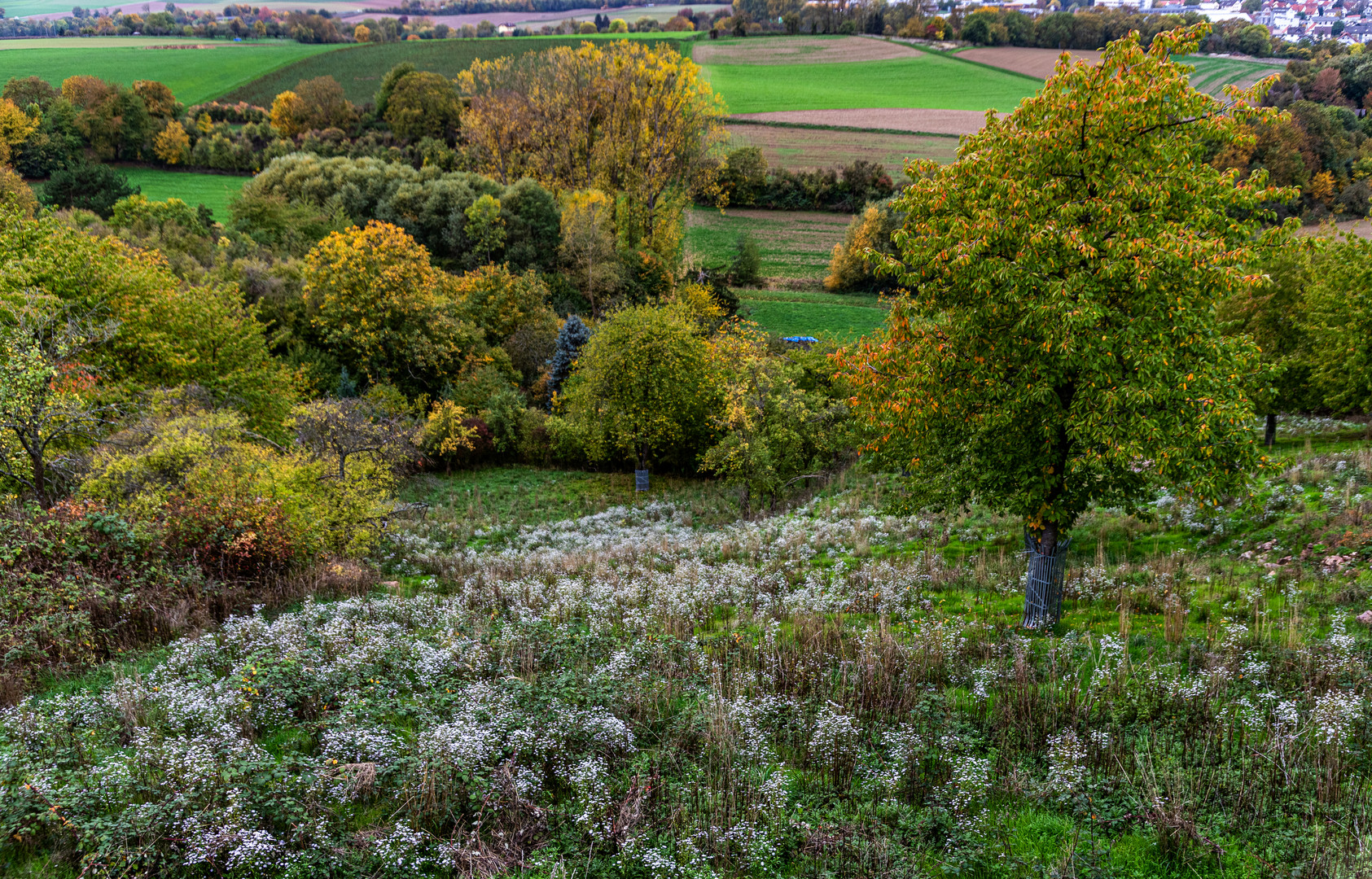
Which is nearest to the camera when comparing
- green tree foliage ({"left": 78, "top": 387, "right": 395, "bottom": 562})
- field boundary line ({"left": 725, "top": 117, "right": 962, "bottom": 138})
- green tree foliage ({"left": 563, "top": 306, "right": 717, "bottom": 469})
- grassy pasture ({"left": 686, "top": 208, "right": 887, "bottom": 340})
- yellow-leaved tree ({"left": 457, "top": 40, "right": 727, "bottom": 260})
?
green tree foliage ({"left": 78, "top": 387, "right": 395, "bottom": 562})

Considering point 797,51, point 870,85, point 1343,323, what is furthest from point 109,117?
point 1343,323

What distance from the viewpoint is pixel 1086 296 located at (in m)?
9.79

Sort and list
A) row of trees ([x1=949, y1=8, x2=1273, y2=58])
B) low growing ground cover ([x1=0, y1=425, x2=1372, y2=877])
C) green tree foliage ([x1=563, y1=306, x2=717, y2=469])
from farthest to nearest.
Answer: row of trees ([x1=949, y1=8, x2=1273, y2=58]) < green tree foliage ([x1=563, y1=306, x2=717, y2=469]) < low growing ground cover ([x1=0, y1=425, x2=1372, y2=877])

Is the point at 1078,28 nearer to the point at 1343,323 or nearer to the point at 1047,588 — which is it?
the point at 1343,323

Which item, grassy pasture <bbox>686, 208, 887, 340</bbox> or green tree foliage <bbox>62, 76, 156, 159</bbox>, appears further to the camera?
green tree foliage <bbox>62, 76, 156, 159</bbox>

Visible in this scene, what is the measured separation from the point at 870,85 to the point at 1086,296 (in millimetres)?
90154

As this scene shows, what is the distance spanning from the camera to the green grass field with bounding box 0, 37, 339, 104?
265 ft

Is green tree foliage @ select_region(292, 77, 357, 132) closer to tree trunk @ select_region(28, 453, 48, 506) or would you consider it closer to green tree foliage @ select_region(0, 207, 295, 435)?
green tree foliage @ select_region(0, 207, 295, 435)

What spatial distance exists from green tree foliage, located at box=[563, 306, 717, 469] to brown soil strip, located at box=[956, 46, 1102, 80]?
2677 inches

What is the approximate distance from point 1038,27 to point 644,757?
346ft

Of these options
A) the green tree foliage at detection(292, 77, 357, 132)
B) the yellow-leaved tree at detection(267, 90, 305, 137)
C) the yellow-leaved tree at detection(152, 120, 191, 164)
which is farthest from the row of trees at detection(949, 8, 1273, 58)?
the yellow-leaved tree at detection(152, 120, 191, 164)

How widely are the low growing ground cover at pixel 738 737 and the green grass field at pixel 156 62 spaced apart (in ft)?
322

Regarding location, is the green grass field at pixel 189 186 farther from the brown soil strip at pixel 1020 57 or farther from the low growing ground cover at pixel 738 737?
the brown soil strip at pixel 1020 57

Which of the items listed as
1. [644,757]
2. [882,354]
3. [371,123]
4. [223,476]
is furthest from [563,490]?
[371,123]
